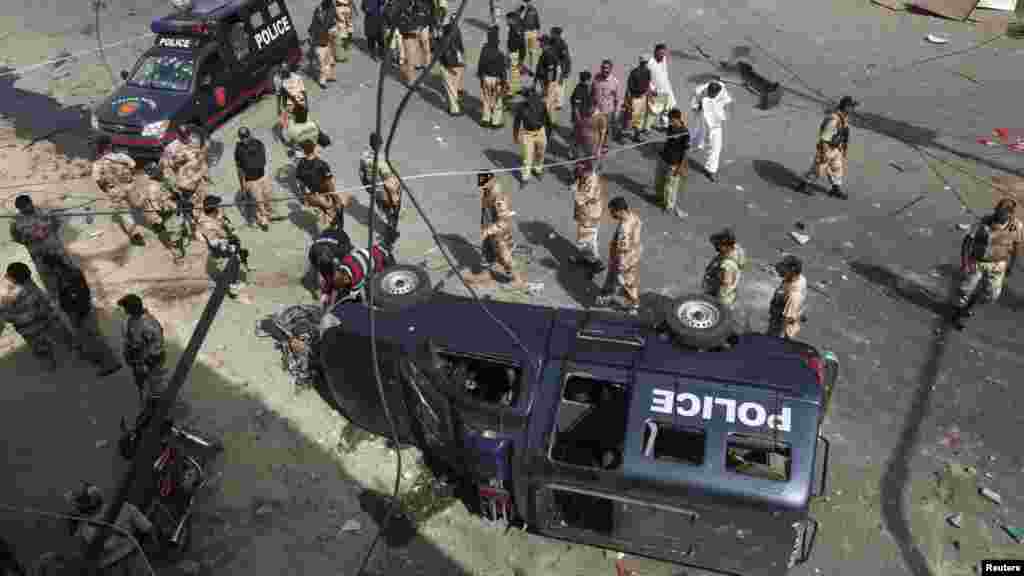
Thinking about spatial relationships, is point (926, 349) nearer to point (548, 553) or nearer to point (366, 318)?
point (548, 553)

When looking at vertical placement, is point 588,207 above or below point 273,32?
below

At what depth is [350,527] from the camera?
22.0ft

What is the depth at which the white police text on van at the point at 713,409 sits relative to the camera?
17.3 ft

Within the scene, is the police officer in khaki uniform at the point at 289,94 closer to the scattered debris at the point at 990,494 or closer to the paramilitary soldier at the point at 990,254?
the paramilitary soldier at the point at 990,254

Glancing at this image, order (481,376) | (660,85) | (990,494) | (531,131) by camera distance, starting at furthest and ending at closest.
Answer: (660,85) < (531,131) < (481,376) < (990,494)

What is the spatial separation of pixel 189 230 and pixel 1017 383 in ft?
34.7

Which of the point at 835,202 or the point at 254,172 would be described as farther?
the point at 835,202

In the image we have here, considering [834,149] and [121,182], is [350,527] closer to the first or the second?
[121,182]

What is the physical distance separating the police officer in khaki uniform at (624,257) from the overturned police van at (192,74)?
296 inches

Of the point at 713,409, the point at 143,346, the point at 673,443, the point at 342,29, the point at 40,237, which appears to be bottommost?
the point at 143,346

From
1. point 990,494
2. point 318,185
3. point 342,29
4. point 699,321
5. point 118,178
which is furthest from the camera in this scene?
point 342,29

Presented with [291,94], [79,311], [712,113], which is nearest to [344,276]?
[79,311]

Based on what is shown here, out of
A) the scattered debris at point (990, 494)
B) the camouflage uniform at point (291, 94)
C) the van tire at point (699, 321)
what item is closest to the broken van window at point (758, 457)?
the van tire at point (699, 321)

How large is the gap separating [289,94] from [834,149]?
27.6ft
